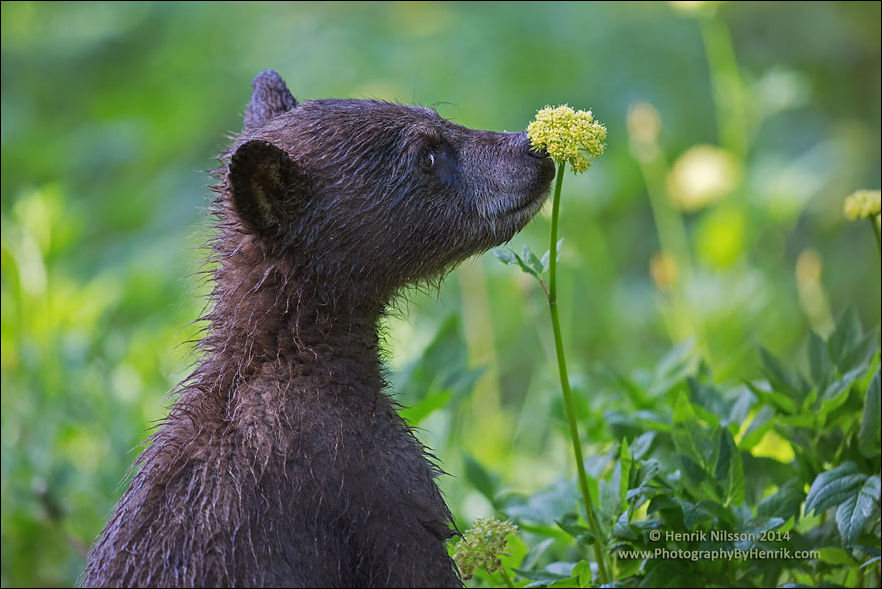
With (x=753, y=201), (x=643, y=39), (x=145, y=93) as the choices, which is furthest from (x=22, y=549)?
(x=643, y=39)

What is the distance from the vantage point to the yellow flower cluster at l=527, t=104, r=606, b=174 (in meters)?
3.26

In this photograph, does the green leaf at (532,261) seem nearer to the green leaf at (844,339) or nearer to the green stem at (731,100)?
the green leaf at (844,339)

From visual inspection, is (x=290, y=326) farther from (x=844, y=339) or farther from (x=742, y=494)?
(x=844, y=339)

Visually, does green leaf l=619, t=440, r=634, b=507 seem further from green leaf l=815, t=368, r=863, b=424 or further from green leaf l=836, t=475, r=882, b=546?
green leaf l=815, t=368, r=863, b=424

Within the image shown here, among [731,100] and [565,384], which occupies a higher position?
[731,100]

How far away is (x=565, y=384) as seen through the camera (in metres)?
3.51

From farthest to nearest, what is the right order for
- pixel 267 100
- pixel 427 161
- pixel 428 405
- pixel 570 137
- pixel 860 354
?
pixel 428 405 → pixel 860 354 → pixel 267 100 → pixel 427 161 → pixel 570 137

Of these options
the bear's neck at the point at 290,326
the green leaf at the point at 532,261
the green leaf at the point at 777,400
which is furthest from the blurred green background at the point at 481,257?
the green leaf at the point at 532,261

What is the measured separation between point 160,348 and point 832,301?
184 inches

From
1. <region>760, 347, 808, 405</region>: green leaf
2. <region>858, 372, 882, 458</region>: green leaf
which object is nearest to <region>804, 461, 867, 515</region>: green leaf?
<region>858, 372, 882, 458</region>: green leaf

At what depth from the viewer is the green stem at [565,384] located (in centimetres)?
329

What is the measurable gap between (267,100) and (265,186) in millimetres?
843

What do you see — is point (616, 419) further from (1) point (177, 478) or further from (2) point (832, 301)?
(2) point (832, 301)

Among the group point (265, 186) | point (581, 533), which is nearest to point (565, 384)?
point (581, 533)
